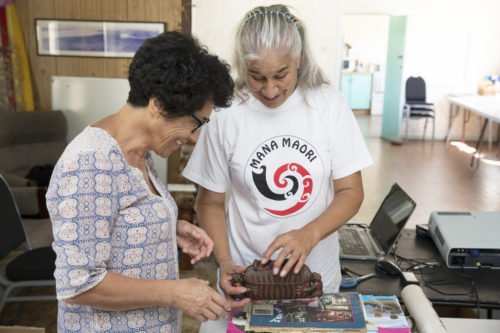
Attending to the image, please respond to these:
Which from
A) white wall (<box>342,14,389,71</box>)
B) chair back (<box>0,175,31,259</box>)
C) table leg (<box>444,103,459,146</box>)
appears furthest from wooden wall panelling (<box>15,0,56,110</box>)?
white wall (<box>342,14,389,71</box>)

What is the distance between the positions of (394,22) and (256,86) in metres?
8.01

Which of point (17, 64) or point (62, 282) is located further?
point (17, 64)

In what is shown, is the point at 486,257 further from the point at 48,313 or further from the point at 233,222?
the point at 48,313

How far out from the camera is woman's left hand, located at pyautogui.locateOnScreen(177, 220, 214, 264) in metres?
1.38

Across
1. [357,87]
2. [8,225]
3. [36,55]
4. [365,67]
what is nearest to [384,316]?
[8,225]

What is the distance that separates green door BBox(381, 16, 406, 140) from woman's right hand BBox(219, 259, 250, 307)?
7.96 m

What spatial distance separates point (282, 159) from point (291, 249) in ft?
0.96

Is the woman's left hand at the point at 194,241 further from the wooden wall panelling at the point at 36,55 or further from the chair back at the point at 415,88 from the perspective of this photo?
the chair back at the point at 415,88

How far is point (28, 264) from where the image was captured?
9.39 ft

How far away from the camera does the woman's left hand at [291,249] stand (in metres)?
1.26

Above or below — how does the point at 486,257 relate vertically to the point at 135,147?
below

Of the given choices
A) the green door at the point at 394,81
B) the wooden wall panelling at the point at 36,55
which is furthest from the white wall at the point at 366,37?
the wooden wall panelling at the point at 36,55

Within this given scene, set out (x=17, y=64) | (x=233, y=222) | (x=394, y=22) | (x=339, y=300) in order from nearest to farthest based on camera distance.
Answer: (x=339, y=300)
(x=233, y=222)
(x=17, y=64)
(x=394, y=22)

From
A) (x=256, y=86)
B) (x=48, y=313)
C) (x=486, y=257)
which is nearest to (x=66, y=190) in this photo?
(x=256, y=86)
